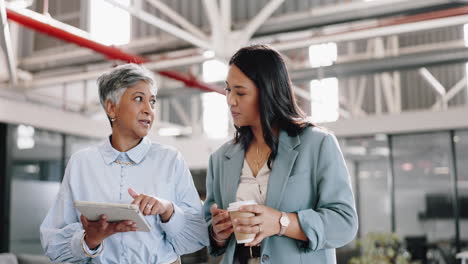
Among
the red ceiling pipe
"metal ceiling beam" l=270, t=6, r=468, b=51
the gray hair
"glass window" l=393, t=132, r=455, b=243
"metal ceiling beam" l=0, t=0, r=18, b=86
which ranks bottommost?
"glass window" l=393, t=132, r=455, b=243

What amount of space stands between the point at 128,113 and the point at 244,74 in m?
0.51

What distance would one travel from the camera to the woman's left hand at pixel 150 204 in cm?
175

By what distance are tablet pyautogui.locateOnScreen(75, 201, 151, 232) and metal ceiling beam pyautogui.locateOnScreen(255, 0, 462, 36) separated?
6.00 m

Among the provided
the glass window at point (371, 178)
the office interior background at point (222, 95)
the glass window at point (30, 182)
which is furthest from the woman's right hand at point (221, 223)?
the glass window at point (371, 178)

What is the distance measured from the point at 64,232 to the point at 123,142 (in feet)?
1.37

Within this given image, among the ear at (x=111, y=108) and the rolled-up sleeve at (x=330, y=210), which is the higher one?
the ear at (x=111, y=108)

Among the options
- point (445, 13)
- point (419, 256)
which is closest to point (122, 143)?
point (445, 13)

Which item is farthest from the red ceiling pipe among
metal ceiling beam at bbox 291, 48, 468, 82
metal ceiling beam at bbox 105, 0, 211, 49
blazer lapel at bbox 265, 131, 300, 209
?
blazer lapel at bbox 265, 131, 300, 209

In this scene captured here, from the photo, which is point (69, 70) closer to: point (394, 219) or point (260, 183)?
point (394, 219)

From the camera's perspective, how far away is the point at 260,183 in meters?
1.90

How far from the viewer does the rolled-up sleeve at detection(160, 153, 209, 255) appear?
6.33 feet

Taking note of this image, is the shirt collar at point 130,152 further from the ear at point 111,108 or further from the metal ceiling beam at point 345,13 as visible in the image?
the metal ceiling beam at point 345,13

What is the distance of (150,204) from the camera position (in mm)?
1764

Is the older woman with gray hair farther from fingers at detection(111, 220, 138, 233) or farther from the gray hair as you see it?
fingers at detection(111, 220, 138, 233)
